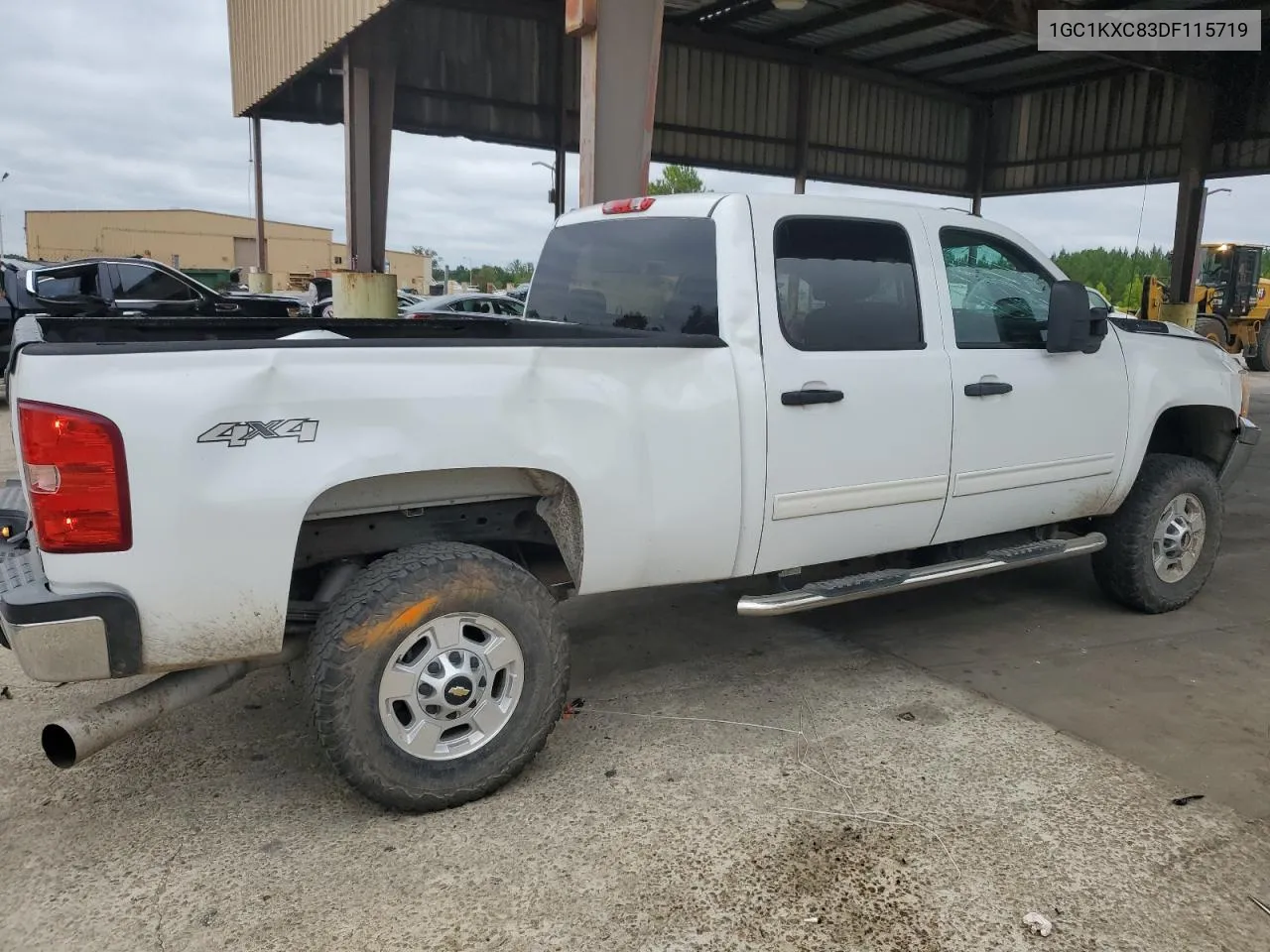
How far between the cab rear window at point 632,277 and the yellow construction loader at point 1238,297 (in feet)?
71.2

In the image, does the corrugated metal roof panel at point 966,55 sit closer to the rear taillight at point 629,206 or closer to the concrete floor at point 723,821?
the rear taillight at point 629,206

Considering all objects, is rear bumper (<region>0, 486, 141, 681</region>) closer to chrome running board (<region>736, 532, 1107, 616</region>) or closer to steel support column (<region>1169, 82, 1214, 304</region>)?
chrome running board (<region>736, 532, 1107, 616</region>)

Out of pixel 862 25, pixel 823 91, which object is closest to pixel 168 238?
pixel 823 91

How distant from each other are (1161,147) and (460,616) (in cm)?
2030

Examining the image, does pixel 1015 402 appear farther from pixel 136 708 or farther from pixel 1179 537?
pixel 136 708

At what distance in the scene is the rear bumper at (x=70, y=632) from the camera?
2.50m

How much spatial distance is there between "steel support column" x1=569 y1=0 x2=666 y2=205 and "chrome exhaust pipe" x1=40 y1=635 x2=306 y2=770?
452 centimetres

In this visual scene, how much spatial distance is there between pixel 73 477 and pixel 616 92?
212 inches

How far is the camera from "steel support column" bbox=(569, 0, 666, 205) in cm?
680

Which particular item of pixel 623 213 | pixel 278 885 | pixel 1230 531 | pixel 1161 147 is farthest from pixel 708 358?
pixel 1161 147

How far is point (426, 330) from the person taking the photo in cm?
451

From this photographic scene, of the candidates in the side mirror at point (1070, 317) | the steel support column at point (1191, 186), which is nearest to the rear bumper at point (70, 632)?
the side mirror at point (1070, 317)

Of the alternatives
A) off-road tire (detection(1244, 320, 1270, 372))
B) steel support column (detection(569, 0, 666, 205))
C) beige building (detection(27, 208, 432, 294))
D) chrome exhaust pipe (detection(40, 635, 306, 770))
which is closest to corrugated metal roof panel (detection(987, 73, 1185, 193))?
off-road tire (detection(1244, 320, 1270, 372))

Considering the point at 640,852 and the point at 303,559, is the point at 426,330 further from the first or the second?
the point at 640,852
